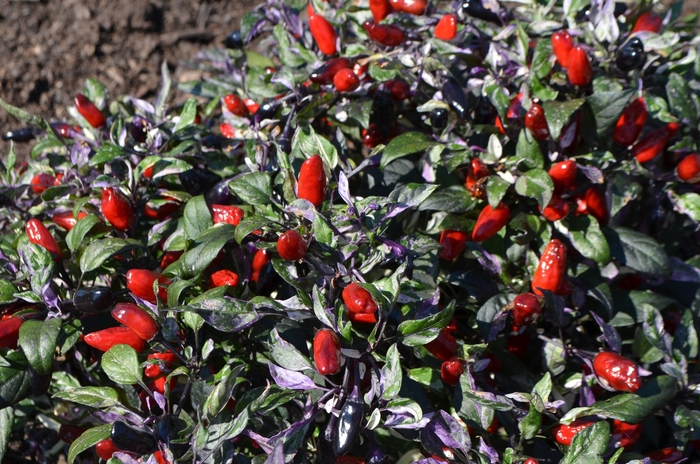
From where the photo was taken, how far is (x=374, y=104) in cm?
243

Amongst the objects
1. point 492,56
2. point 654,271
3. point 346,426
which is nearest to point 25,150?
point 492,56

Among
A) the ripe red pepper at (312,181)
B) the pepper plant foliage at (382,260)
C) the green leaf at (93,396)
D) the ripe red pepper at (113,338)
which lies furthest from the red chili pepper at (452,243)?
the green leaf at (93,396)

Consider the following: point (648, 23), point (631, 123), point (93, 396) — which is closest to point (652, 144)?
point (631, 123)

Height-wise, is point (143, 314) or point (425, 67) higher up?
point (425, 67)

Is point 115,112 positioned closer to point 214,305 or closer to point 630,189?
point 214,305

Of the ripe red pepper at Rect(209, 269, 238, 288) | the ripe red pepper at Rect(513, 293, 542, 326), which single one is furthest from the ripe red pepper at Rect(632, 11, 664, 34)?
the ripe red pepper at Rect(209, 269, 238, 288)

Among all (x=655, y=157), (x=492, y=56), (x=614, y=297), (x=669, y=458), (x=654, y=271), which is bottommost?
(x=669, y=458)

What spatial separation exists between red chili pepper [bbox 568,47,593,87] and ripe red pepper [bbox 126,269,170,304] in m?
1.46

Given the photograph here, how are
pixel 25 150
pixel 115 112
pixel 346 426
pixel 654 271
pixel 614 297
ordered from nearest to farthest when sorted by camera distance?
pixel 346 426
pixel 654 271
pixel 614 297
pixel 115 112
pixel 25 150

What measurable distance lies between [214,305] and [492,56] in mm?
1332

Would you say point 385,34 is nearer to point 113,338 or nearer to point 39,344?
point 113,338

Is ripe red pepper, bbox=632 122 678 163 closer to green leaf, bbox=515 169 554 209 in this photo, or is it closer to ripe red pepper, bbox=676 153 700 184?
ripe red pepper, bbox=676 153 700 184

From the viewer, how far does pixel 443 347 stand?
202 centimetres

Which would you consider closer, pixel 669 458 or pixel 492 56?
pixel 669 458
